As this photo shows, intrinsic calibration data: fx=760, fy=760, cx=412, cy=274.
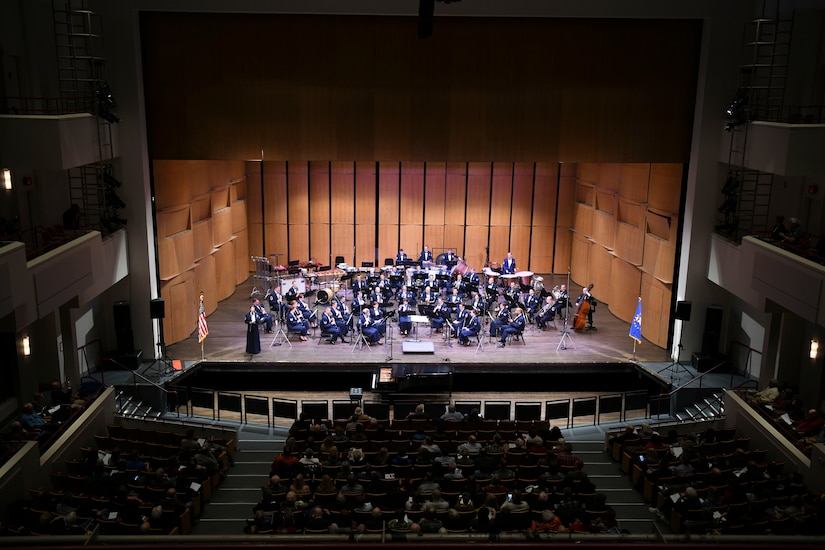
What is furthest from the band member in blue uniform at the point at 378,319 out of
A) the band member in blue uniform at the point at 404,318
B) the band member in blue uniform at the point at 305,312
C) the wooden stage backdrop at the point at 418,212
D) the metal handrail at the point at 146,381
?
the wooden stage backdrop at the point at 418,212

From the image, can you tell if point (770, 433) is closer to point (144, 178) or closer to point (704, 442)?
point (704, 442)

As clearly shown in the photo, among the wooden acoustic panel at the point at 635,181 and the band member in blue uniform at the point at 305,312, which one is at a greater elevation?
the wooden acoustic panel at the point at 635,181

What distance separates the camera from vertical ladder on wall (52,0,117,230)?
16891mm

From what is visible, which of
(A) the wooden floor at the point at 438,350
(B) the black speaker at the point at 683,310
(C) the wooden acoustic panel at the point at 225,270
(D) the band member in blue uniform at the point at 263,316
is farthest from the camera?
(C) the wooden acoustic panel at the point at 225,270

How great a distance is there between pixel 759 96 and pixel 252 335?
1342 cm

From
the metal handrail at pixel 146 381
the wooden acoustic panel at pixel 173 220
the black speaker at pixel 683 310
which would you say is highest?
the wooden acoustic panel at pixel 173 220

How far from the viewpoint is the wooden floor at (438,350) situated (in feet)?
62.0

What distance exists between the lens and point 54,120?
1488 centimetres

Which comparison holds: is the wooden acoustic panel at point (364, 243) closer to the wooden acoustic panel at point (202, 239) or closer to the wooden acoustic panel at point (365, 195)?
the wooden acoustic panel at point (365, 195)

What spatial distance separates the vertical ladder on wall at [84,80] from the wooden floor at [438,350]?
13.9 ft

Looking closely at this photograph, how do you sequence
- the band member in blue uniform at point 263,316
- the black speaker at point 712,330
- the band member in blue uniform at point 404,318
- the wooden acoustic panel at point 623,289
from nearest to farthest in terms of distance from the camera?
the black speaker at point 712,330 < the band member in blue uniform at point 263,316 < the band member in blue uniform at point 404,318 < the wooden acoustic panel at point 623,289

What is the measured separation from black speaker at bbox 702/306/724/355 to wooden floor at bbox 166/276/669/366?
3.54ft

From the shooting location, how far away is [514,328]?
19.8m

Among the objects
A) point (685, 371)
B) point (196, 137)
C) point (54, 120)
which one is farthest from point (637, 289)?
point (54, 120)
